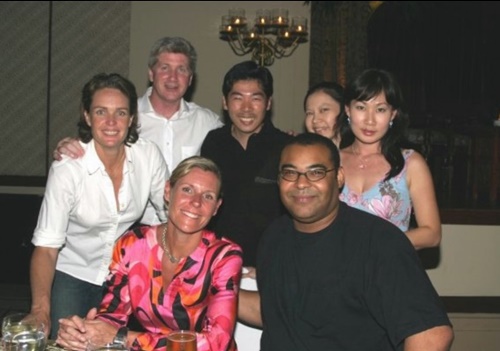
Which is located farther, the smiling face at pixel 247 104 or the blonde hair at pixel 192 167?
the smiling face at pixel 247 104

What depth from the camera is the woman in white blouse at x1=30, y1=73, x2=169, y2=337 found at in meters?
2.58

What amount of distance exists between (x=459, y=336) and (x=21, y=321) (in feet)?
11.9

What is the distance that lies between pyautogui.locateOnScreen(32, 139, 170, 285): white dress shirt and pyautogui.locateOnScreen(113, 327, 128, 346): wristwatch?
0.69 meters

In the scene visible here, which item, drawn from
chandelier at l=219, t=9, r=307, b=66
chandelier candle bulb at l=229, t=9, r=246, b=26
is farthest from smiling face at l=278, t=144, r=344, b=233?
chandelier candle bulb at l=229, t=9, r=246, b=26

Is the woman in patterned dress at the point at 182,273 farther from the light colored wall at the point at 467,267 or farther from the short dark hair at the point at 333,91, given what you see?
the light colored wall at the point at 467,267

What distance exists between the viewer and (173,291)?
2.21 metres

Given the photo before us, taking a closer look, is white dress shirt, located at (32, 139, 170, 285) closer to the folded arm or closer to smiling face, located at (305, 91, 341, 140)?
smiling face, located at (305, 91, 341, 140)

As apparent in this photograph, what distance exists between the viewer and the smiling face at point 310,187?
2.03 metres

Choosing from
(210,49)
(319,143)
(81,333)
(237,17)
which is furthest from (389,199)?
(210,49)

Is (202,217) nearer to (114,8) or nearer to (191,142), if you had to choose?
(191,142)

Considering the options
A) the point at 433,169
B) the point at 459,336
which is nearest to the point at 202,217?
the point at 459,336

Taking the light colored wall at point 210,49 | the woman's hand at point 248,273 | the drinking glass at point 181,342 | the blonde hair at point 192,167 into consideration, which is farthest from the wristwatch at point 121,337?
the light colored wall at point 210,49

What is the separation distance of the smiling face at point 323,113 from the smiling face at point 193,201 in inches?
29.7

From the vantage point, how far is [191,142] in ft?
11.6
